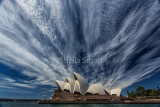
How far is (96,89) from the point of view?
6656 centimetres

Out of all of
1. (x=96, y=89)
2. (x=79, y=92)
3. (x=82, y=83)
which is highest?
(x=82, y=83)

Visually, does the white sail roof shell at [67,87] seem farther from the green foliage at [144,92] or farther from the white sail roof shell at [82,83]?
the green foliage at [144,92]

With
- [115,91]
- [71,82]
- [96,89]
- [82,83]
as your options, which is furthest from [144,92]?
[71,82]

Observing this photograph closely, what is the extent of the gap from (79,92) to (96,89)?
11347mm

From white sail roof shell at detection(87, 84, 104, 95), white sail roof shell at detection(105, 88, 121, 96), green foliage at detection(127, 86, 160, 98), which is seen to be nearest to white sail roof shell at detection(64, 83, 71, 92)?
white sail roof shell at detection(87, 84, 104, 95)

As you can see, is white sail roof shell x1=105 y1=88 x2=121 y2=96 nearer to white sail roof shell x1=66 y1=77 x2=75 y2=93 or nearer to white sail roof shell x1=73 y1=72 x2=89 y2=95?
white sail roof shell x1=73 y1=72 x2=89 y2=95

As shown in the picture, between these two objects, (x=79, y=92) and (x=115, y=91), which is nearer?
(x=79, y=92)

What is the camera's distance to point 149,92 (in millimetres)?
80250

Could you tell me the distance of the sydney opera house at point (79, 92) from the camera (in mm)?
59781

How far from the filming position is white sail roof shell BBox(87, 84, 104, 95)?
214 ft

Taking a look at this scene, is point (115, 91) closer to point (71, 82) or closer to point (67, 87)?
point (71, 82)

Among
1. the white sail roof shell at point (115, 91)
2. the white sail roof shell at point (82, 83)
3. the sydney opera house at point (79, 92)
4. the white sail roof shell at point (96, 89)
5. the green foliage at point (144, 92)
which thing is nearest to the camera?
the sydney opera house at point (79, 92)

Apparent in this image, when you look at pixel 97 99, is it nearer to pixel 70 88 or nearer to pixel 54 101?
pixel 70 88

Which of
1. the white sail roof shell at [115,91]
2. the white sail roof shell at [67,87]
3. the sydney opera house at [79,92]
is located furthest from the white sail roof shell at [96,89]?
the white sail roof shell at [67,87]
